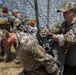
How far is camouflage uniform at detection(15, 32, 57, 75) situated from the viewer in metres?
3.03

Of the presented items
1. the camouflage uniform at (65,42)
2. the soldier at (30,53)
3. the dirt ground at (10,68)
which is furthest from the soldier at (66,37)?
the dirt ground at (10,68)

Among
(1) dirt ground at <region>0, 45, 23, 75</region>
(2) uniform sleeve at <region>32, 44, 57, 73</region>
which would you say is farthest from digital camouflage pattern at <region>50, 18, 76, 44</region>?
(1) dirt ground at <region>0, 45, 23, 75</region>

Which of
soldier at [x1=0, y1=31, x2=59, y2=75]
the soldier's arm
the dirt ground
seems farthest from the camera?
the dirt ground

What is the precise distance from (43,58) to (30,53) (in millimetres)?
182

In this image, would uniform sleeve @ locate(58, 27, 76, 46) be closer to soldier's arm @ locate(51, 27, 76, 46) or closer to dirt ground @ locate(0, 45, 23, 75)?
soldier's arm @ locate(51, 27, 76, 46)

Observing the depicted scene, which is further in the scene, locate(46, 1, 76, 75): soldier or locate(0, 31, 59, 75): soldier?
locate(46, 1, 76, 75): soldier

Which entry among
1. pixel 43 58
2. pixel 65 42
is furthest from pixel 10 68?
pixel 43 58

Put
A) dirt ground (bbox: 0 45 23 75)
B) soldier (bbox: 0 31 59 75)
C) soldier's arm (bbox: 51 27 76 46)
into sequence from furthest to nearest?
dirt ground (bbox: 0 45 23 75) → soldier's arm (bbox: 51 27 76 46) → soldier (bbox: 0 31 59 75)

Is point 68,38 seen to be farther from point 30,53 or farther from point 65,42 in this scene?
point 30,53

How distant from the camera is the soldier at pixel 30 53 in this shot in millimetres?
2979

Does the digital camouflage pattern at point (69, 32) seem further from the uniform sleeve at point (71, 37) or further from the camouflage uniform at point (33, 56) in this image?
the camouflage uniform at point (33, 56)

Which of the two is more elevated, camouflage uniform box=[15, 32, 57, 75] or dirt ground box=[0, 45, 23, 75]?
camouflage uniform box=[15, 32, 57, 75]

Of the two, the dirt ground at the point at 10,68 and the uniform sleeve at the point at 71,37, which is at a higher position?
the uniform sleeve at the point at 71,37

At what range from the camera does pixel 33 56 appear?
312cm
